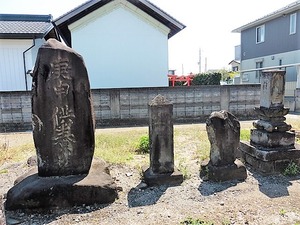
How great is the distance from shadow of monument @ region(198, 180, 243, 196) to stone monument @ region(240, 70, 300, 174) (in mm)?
777

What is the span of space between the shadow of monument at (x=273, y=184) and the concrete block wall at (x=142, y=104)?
5693mm

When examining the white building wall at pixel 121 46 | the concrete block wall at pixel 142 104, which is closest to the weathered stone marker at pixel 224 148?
the concrete block wall at pixel 142 104

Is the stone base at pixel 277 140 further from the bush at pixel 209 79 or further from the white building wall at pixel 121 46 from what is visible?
the bush at pixel 209 79

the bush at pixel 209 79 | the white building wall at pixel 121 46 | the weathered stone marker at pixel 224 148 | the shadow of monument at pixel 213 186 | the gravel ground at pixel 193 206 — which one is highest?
the white building wall at pixel 121 46

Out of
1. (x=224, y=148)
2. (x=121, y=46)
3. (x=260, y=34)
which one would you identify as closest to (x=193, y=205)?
(x=224, y=148)

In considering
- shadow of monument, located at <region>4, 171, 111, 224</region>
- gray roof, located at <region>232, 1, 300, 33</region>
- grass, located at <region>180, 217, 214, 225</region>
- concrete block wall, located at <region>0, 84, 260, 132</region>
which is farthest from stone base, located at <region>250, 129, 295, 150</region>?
gray roof, located at <region>232, 1, 300, 33</region>

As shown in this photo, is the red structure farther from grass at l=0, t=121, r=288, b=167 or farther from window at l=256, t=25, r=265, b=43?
grass at l=0, t=121, r=288, b=167

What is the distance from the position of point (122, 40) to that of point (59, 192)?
956 centimetres

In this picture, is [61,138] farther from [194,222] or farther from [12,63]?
[12,63]

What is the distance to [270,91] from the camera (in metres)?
4.48

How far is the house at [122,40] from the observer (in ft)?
37.4

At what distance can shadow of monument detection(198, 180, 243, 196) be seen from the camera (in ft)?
12.3

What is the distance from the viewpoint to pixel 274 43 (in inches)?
684

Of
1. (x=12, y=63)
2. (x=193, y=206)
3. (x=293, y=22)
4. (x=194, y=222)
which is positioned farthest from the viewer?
(x=293, y=22)
